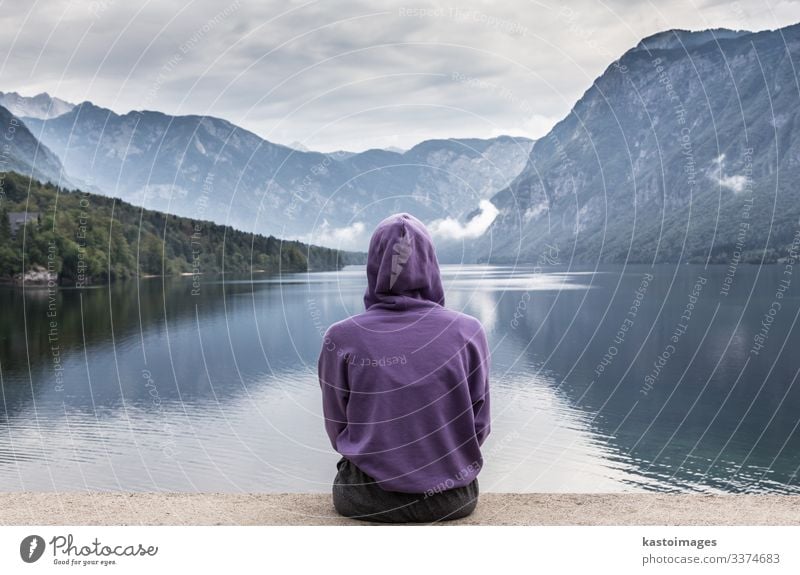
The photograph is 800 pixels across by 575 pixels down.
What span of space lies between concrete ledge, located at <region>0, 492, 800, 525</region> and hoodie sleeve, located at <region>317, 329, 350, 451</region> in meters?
1.14

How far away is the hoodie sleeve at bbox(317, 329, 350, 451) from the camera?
6785 millimetres

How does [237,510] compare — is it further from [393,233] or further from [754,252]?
[754,252]

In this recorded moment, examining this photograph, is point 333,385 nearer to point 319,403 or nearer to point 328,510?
point 328,510

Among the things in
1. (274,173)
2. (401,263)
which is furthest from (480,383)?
(274,173)

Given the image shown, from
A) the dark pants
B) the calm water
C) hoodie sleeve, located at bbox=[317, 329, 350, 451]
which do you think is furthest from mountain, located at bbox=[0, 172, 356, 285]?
hoodie sleeve, located at bbox=[317, 329, 350, 451]

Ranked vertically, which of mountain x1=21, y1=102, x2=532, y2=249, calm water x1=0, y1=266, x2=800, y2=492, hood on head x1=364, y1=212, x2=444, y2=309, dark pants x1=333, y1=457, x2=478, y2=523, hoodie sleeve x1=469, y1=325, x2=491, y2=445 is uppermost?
mountain x1=21, y1=102, x2=532, y2=249

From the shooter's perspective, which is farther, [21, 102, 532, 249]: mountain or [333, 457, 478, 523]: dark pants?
[21, 102, 532, 249]: mountain

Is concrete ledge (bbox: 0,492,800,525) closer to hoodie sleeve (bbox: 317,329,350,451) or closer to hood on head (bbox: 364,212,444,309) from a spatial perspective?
hoodie sleeve (bbox: 317,329,350,451)

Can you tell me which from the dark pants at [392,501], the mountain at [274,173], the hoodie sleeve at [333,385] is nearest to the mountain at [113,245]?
the mountain at [274,173]

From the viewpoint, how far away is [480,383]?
22.8ft

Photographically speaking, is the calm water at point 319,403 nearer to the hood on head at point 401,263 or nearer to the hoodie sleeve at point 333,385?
the hoodie sleeve at point 333,385

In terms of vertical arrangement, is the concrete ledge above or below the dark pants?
below

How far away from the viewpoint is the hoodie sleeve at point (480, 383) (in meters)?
6.83

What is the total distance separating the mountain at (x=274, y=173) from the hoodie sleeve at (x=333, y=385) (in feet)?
16.9
